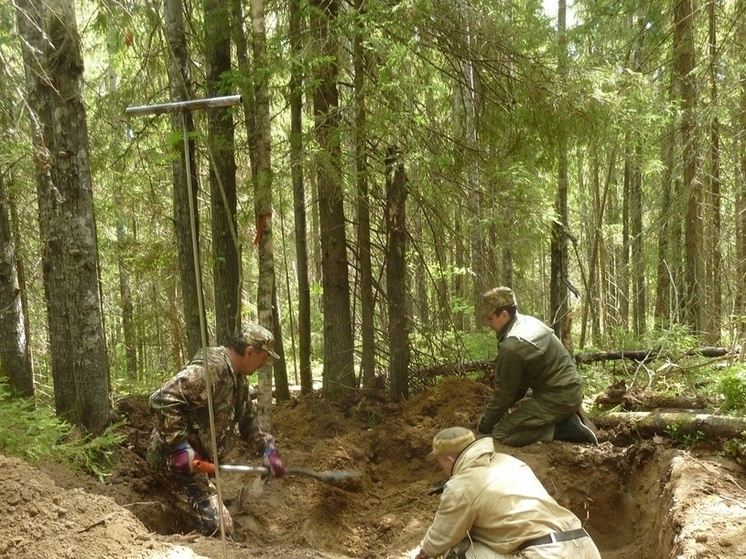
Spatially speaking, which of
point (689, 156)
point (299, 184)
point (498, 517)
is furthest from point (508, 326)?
point (689, 156)

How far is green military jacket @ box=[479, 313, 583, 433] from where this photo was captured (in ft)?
19.7

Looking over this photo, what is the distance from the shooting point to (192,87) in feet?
25.9

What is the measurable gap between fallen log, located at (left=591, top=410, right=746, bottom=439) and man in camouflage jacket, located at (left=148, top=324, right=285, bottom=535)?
397 centimetres

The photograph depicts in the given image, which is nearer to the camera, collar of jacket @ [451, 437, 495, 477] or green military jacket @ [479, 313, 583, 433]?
collar of jacket @ [451, 437, 495, 477]

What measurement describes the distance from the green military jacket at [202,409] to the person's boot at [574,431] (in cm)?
327

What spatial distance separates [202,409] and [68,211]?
7.71 ft

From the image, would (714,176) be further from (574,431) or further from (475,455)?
(475,455)

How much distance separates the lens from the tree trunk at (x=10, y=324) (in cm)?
721

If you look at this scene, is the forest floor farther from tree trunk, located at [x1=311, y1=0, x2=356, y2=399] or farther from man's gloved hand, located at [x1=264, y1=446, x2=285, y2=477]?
man's gloved hand, located at [x1=264, y1=446, x2=285, y2=477]

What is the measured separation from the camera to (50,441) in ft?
16.6

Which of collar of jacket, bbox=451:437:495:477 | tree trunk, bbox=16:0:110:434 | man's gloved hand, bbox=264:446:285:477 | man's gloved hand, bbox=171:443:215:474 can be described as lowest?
man's gloved hand, bbox=264:446:285:477

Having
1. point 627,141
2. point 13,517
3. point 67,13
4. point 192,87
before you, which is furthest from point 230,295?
point 627,141

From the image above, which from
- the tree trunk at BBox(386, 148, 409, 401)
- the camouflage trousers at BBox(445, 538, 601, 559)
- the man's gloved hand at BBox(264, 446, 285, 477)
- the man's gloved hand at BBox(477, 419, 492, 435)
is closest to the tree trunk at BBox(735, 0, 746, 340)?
the man's gloved hand at BBox(477, 419, 492, 435)

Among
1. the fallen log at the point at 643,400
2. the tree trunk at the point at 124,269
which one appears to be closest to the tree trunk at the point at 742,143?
the fallen log at the point at 643,400
